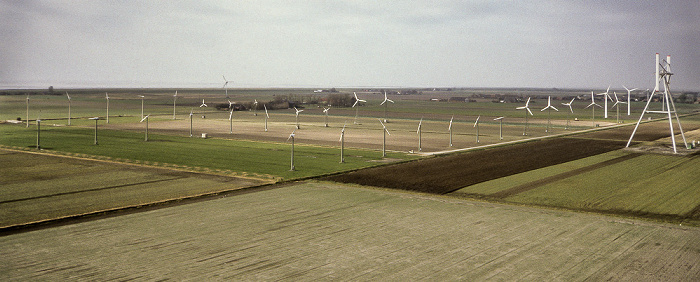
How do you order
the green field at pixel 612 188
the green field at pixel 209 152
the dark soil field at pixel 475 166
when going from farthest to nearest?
1. the green field at pixel 209 152
2. the dark soil field at pixel 475 166
3. the green field at pixel 612 188

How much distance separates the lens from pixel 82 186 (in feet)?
124

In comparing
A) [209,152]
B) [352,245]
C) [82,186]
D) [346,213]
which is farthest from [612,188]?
[209,152]

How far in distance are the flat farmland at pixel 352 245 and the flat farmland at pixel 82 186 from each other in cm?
321

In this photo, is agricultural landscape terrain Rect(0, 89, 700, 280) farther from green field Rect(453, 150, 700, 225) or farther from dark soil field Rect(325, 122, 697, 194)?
dark soil field Rect(325, 122, 697, 194)

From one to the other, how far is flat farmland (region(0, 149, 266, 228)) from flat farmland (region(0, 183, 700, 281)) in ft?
10.5

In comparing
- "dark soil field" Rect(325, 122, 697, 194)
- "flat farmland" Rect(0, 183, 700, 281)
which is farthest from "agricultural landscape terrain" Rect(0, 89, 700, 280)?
"dark soil field" Rect(325, 122, 697, 194)

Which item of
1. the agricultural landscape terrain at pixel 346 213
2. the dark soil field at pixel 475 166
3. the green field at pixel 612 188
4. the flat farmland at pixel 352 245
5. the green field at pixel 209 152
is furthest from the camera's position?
the green field at pixel 209 152

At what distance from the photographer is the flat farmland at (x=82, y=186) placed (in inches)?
1216

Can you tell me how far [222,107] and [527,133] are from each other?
3847 inches

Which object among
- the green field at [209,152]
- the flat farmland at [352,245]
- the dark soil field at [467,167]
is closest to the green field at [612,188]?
the dark soil field at [467,167]

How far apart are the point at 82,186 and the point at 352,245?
2155cm

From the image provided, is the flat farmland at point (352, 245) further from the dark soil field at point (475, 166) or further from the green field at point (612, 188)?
the dark soil field at point (475, 166)

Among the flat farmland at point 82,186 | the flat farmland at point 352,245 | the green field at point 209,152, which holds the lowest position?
the flat farmland at point 352,245

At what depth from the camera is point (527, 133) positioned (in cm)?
8781
